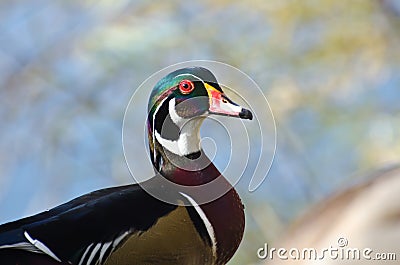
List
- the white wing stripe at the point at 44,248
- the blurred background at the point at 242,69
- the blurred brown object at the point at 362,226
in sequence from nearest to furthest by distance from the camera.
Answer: the white wing stripe at the point at 44,248
the blurred brown object at the point at 362,226
the blurred background at the point at 242,69

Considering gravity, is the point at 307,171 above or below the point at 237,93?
above

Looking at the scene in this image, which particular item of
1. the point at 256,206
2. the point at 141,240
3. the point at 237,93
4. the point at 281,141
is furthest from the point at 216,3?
the point at 141,240

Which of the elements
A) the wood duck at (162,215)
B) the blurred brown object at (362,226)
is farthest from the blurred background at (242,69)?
the wood duck at (162,215)

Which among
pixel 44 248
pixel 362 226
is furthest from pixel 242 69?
pixel 44 248

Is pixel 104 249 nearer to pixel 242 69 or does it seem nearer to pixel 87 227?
pixel 87 227

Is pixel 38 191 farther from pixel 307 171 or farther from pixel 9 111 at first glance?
pixel 307 171

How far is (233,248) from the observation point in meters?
0.49

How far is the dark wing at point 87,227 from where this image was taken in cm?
46

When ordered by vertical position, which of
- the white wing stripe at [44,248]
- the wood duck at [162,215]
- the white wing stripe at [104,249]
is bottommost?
the white wing stripe at [44,248]

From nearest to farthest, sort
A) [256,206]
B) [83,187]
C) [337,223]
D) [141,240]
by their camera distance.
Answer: [141,240] < [337,223] < [83,187] < [256,206]

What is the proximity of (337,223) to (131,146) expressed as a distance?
0.19 meters

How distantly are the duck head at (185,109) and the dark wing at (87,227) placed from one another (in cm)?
4

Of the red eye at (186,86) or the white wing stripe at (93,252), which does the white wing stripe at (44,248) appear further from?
the red eye at (186,86)

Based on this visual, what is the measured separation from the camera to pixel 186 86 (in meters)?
0.49
